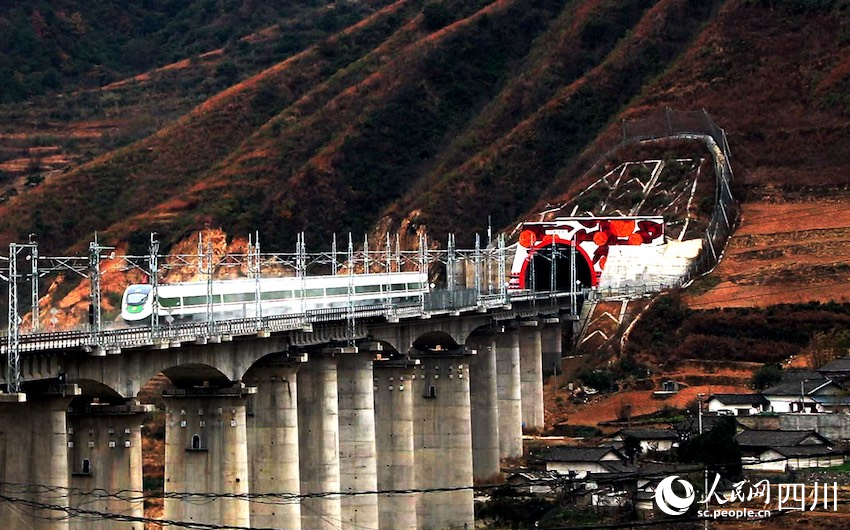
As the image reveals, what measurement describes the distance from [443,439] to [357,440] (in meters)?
15.2

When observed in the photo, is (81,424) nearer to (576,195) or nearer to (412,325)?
(412,325)

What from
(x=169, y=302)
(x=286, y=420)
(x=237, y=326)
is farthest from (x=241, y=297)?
(x=237, y=326)

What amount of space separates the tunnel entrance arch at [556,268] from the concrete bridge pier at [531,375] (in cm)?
1260

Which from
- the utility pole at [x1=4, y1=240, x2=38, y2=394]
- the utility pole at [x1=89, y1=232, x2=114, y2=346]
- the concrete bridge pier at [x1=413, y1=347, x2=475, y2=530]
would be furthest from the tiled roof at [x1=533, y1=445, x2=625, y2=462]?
the utility pole at [x1=4, y1=240, x2=38, y2=394]

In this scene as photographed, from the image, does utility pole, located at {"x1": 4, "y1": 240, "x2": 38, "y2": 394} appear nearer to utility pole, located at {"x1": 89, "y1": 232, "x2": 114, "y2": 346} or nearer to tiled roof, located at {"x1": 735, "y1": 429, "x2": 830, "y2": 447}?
utility pole, located at {"x1": 89, "y1": 232, "x2": 114, "y2": 346}

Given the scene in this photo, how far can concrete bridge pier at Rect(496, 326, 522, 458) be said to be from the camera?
13688cm

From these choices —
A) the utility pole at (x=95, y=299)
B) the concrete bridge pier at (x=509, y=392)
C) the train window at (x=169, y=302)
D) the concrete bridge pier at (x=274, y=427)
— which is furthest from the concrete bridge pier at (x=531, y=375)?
the utility pole at (x=95, y=299)

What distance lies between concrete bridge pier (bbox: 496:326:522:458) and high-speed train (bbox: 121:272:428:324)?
933cm

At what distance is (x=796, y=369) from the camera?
14338 centimetres

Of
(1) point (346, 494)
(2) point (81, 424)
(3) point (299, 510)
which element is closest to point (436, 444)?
(1) point (346, 494)

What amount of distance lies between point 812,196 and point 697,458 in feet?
226

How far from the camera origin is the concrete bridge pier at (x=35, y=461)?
77.0 m

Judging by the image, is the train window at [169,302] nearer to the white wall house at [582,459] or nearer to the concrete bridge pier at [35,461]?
the concrete bridge pier at [35,461]

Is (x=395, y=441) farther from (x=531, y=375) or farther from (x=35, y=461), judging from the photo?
(x=35, y=461)
